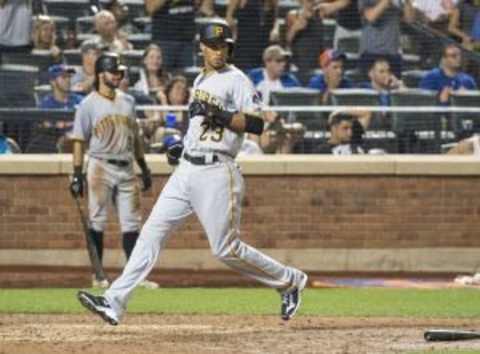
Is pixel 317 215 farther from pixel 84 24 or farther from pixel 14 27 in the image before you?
pixel 14 27

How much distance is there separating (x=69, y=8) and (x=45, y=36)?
55 centimetres

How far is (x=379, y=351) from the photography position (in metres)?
8.98

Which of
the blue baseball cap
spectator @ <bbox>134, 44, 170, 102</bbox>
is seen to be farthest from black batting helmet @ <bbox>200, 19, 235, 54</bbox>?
spectator @ <bbox>134, 44, 170, 102</bbox>

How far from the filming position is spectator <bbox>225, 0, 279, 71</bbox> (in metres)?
17.2

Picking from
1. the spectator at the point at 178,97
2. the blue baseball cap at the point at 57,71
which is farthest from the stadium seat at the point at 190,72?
the blue baseball cap at the point at 57,71

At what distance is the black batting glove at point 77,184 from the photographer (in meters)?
13.5

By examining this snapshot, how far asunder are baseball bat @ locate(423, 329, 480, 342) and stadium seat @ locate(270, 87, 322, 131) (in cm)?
711

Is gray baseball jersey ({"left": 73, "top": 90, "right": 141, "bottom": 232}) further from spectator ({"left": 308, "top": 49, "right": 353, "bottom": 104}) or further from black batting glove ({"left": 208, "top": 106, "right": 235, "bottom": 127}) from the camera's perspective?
black batting glove ({"left": 208, "top": 106, "right": 235, "bottom": 127})

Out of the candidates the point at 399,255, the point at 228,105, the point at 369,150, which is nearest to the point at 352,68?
the point at 369,150

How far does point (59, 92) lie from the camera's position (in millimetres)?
16391

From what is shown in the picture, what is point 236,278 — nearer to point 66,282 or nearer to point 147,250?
point 66,282

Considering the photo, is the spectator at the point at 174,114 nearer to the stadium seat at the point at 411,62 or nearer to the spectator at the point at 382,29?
the spectator at the point at 382,29

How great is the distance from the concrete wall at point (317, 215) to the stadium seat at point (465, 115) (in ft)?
1.36

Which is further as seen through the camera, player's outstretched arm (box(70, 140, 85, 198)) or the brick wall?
the brick wall
